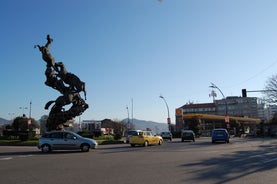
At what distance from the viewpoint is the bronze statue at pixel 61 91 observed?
35469 mm

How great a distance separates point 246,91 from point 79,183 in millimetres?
31344

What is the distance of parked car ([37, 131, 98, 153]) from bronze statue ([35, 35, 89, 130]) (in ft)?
42.9

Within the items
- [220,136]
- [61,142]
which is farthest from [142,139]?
[220,136]

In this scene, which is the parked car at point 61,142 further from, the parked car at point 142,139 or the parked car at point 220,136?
the parked car at point 220,136

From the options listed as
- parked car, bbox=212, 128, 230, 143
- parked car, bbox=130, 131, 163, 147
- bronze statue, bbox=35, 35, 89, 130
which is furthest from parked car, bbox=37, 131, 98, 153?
parked car, bbox=212, 128, 230, 143

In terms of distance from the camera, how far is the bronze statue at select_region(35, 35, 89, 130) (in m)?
35.5

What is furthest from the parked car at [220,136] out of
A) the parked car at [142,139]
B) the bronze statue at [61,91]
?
the bronze statue at [61,91]

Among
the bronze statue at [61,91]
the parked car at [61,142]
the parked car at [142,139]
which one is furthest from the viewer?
the bronze statue at [61,91]

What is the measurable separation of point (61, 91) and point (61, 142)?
1510 cm

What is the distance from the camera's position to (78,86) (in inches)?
1474

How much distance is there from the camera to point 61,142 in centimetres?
2255

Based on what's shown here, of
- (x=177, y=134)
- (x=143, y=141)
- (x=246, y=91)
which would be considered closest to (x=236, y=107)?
(x=177, y=134)

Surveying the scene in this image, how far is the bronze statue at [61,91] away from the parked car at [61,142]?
42.9ft

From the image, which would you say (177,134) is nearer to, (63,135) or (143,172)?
(63,135)
